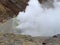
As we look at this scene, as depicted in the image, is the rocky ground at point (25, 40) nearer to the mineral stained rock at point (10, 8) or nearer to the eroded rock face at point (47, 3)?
the mineral stained rock at point (10, 8)

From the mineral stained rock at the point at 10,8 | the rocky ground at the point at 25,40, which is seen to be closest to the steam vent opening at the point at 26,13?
the mineral stained rock at the point at 10,8

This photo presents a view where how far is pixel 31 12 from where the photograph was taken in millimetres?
10766

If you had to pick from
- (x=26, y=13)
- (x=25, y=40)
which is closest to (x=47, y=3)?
(x=26, y=13)

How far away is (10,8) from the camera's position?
37.1ft

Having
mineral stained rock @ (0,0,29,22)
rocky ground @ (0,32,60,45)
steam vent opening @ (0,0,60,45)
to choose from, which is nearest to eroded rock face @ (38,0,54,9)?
steam vent opening @ (0,0,60,45)

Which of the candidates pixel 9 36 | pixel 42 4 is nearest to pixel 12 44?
pixel 9 36

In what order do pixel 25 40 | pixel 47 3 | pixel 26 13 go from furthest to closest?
pixel 47 3 → pixel 26 13 → pixel 25 40

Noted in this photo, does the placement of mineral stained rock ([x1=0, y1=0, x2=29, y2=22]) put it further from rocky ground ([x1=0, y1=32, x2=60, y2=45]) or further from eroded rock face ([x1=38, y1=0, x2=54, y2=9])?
rocky ground ([x1=0, y1=32, x2=60, y2=45])

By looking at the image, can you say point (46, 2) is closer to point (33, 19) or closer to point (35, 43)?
point (33, 19)

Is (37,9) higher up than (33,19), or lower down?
higher up

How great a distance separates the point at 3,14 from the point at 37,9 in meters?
2.06

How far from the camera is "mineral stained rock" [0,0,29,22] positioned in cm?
1087

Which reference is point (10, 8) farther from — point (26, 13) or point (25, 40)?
point (25, 40)

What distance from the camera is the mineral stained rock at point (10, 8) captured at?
10.9 meters
